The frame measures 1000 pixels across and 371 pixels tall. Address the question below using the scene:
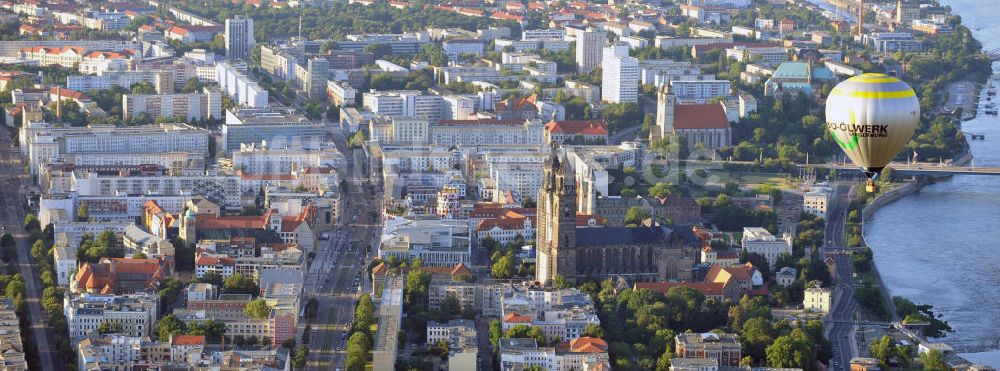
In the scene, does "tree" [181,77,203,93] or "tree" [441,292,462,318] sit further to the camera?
"tree" [181,77,203,93]

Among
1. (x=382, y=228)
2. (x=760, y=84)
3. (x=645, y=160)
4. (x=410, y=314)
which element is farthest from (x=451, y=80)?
(x=410, y=314)

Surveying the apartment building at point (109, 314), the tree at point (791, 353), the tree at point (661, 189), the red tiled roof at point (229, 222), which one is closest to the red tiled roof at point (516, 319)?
the tree at point (791, 353)

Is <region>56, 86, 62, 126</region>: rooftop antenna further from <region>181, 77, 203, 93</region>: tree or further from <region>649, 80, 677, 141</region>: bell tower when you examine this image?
<region>649, 80, 677, 141</region>: bell tower

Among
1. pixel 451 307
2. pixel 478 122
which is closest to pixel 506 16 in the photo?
pixel 478 122

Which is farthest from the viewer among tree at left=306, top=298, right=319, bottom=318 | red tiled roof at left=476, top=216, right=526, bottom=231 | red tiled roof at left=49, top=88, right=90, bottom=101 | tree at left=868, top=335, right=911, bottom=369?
red tiled roof at left=49, top=88, right=90, bottom=101

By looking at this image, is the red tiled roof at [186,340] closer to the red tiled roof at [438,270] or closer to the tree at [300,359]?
the tree at [300,359]

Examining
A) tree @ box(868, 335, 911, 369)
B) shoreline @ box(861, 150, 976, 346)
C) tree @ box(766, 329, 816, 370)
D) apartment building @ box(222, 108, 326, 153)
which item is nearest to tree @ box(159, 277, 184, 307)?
tree @ box(766, 329, 816, 370)

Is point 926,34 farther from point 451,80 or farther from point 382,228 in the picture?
point 382,228
